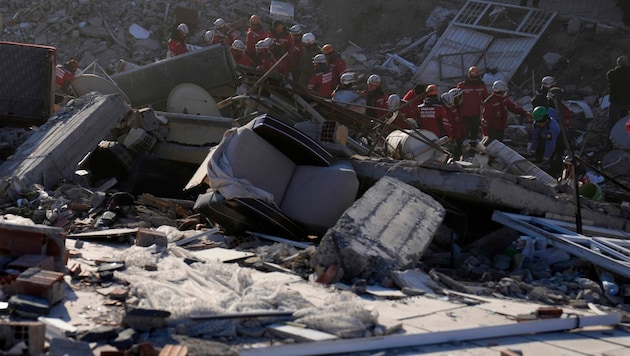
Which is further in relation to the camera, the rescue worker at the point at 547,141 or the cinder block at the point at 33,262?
the rescue worker at the point at 547,141

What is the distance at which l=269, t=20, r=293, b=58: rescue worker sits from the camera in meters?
18.3

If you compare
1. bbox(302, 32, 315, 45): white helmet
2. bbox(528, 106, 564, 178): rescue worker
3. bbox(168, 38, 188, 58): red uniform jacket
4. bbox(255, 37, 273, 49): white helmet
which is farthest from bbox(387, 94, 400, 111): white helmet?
bbox(168, 38, 188, 58): red uniform jacket

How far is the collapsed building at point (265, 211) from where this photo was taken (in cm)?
543

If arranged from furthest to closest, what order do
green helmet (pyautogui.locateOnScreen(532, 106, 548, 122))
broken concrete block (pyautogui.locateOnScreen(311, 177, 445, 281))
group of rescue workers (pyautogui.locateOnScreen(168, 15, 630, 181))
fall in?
group of rescue workers (pyautogui.locateOnScreen(168, 15, 630, 181)), green helmet (pyautogui.locateOnScreen(532, 106, 548, 122)), broken concrete block (pyautogui.locateOnScreen(311, 177, 445, 281))

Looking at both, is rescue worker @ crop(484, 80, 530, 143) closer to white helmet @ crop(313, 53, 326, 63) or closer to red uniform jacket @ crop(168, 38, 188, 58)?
white helmet @ crop(313, 53, 326, 63)

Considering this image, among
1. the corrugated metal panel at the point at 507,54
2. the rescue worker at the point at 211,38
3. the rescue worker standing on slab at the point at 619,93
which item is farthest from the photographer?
the corrugated metal panel at the point at 507,54

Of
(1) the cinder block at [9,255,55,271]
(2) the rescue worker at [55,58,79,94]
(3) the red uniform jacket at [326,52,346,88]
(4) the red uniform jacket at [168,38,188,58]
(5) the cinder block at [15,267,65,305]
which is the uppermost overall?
(5) the cinder block at [15,267,65,305]

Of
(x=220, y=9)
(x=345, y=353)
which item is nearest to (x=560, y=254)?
(x=345, y=353)

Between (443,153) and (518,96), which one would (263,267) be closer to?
(443,153)

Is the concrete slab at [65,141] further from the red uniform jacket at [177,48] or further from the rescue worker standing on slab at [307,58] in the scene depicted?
the red uniform jacket at [177,48]

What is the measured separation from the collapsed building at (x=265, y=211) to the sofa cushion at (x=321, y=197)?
0.04 ft

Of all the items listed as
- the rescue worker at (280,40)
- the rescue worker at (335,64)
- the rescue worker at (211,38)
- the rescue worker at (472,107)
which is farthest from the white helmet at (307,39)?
A: the rescue worker at (472,107)

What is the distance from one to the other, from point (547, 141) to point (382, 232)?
7382 millimetres

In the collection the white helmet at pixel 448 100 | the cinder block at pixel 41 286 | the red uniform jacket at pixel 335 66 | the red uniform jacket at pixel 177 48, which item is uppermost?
the cinder block at pixel 41 286
